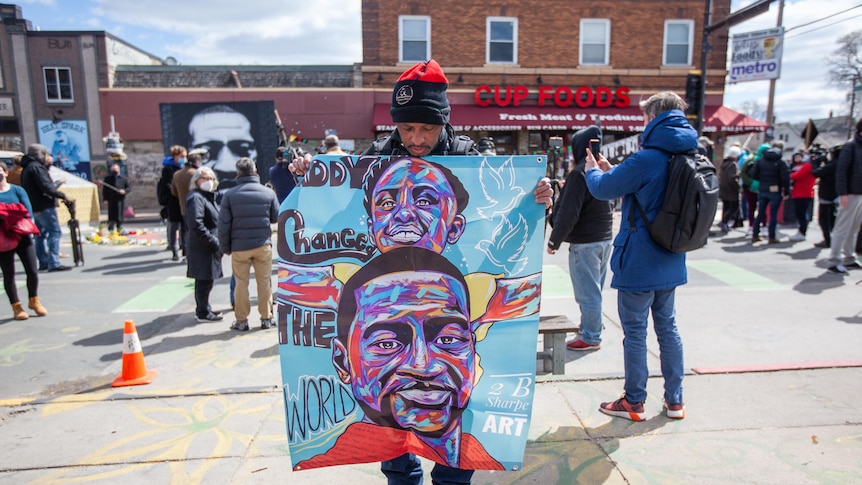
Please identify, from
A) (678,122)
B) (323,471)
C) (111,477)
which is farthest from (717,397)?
(111,477)

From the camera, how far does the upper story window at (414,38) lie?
18.2 meters

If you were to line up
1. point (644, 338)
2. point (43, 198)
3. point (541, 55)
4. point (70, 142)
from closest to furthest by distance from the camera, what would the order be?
point (644, 338) → point (43, 198) → point (541, 55) → point (70, 142)

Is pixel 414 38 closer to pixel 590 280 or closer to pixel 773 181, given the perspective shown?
pixel 773 181

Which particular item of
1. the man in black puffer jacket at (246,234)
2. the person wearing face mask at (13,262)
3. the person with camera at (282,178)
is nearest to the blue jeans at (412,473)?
the man in black puffer jacket at (246,234)

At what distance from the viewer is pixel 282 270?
2373 mm

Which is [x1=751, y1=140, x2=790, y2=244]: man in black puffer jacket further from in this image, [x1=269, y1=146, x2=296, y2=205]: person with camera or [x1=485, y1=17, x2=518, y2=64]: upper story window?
[x1=485, y1=17, x2=518, y2=64]: upper story window

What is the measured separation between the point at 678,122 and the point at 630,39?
17.9m

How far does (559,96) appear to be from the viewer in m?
18.6

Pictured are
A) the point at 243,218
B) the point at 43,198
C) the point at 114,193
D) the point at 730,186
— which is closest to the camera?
the point at 243,218

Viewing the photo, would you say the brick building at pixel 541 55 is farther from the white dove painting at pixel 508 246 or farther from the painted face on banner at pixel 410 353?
the painted face on banner at pixel 410 353

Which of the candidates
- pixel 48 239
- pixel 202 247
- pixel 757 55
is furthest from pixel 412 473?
pixel 757 55

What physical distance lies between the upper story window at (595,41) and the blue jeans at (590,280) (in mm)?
16139

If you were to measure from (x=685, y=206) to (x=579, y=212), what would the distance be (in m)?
1.36

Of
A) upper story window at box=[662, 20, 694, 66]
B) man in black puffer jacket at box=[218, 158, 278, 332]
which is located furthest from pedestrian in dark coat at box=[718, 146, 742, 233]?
man in black puffer jacket at box=[218, 158, 278, 332]
